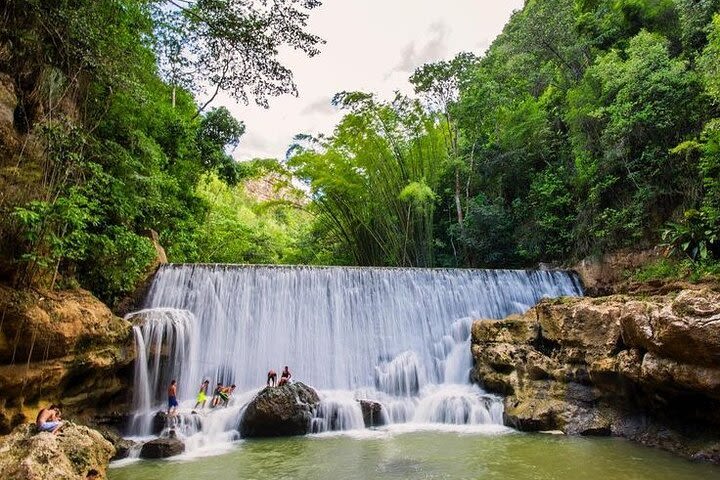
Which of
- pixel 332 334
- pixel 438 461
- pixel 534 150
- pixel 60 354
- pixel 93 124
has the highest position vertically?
pixel 534 150

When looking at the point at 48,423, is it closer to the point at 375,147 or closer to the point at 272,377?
the point at 272,377

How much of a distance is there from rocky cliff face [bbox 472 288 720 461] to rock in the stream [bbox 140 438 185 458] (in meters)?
6.26

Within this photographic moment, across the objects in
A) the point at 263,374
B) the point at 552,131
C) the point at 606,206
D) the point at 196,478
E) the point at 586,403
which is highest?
the point at 552,131

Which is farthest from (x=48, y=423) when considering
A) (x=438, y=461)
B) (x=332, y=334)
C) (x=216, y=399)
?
(x=332, y=334)

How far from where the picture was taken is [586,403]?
27.7 ft

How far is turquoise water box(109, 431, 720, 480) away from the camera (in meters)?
5.83

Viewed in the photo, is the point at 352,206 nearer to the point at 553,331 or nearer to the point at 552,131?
the point at 552,131

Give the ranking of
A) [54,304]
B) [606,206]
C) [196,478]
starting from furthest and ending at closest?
[606,206] < [54,304] < [196,478]

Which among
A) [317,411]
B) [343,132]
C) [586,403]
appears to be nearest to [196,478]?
[317,411]

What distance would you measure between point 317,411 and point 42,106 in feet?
26.5

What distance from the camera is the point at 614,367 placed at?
7.96m

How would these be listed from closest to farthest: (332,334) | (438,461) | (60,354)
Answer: (438,461) → (60,354) → (332,334)

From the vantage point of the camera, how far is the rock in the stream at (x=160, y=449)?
278 inches

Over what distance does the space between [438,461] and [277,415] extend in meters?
3.39
